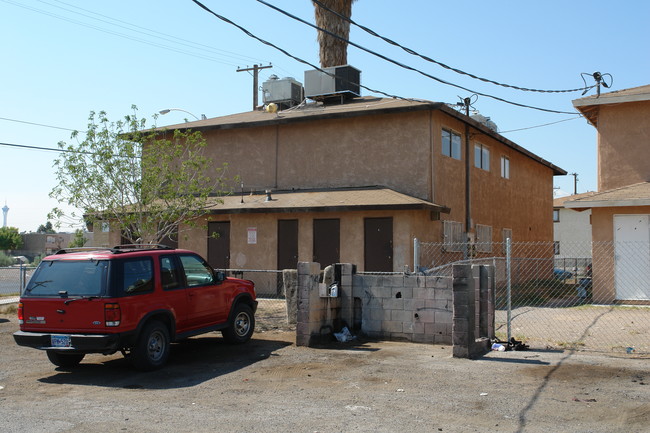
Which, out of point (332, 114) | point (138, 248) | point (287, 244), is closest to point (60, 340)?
point (138, 248)

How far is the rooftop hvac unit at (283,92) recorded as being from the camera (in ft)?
81.5

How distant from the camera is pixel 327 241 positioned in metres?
19.8

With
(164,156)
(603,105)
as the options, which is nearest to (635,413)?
(164,156)

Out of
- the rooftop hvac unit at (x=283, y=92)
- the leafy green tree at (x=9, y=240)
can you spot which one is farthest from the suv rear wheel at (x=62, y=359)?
the leafy green tree at (x=9, y=240)

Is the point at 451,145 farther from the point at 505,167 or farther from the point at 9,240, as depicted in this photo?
the point at 9,240

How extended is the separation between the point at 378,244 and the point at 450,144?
4.48 m

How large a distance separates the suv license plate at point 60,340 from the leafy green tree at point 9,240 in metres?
73.2

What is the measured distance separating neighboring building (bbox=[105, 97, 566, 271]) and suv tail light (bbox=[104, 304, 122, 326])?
403 inches

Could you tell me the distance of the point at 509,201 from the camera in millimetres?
26422

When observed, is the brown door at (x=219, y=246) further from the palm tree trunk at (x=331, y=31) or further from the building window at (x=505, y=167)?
the building window at (x=505, y=167)

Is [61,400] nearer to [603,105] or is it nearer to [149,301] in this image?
[149,301]

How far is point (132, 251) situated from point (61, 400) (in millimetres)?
2570

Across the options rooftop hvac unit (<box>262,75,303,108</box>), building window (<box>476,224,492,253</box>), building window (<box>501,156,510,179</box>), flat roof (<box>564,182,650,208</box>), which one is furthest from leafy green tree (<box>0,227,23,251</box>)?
flat roof (<box>564,182,650,208</box>)

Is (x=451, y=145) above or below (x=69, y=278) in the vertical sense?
above
